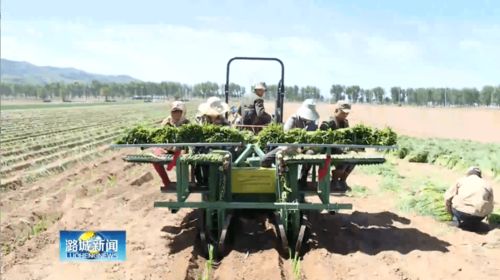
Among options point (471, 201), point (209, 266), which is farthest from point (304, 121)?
Answer: point (471, 201)

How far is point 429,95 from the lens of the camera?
16162 cm

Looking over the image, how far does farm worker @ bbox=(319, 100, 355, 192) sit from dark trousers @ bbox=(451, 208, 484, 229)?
6.14 ft

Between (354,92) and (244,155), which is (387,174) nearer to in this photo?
(244,155)

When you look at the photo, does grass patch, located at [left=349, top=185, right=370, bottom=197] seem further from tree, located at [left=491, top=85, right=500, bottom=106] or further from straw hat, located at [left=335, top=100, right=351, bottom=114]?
tree, located at [left=491, top=85, right=500, bottom=106]

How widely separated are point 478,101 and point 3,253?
155498 millimetres

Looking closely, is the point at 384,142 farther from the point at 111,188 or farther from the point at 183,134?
the point at 111,188

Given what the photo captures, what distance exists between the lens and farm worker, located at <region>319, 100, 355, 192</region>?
318 inches

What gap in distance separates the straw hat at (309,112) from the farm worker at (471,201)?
8.77 ft

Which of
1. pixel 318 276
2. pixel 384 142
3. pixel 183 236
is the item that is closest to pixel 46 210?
pixel 183 236

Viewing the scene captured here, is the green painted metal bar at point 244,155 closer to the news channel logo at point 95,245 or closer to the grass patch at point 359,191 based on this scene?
the news channel logo at point 95,245

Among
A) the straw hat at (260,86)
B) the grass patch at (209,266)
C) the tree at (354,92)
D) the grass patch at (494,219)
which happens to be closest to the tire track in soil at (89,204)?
the grass patch at (209,266)

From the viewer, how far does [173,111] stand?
8.33m

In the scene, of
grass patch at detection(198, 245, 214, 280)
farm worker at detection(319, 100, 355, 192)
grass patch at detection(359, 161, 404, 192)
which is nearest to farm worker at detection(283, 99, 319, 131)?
farm worker at detection(319, 100, 355, 192)

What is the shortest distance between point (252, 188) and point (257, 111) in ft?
6.60
